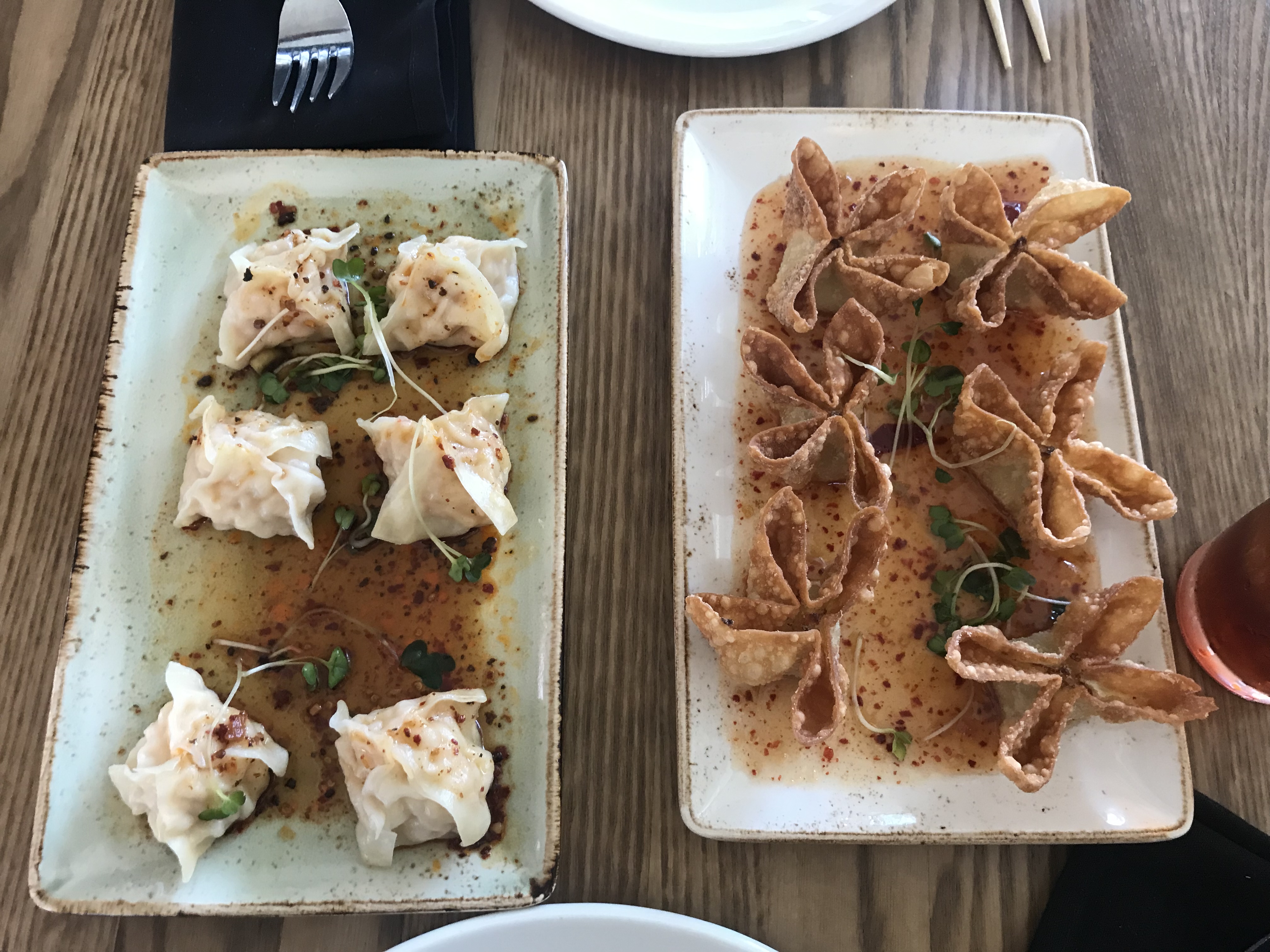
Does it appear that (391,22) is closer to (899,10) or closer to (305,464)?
(305,464)

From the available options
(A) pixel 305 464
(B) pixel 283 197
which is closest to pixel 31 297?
(B) pixel 283 197

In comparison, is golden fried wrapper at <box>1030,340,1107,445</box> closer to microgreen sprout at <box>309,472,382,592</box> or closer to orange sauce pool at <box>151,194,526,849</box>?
orange sauce pool at <box>151,194,526,849</box>

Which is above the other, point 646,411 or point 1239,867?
point 646,411

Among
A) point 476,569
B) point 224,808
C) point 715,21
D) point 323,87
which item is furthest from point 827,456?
Answer: point 323,87

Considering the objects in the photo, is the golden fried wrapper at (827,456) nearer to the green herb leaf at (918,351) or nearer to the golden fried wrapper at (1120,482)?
the green herb leaf at (918,351)

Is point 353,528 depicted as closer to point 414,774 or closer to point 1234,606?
point 414,774

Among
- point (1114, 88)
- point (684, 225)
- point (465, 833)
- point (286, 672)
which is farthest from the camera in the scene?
point (1114, 88)
